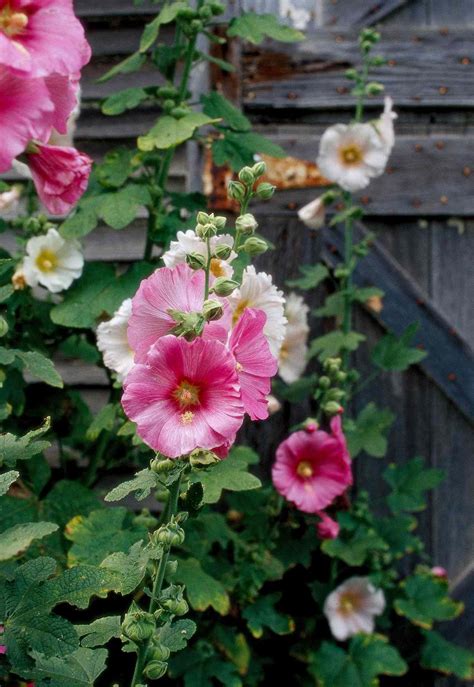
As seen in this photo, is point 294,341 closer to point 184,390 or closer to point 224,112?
point 224,112

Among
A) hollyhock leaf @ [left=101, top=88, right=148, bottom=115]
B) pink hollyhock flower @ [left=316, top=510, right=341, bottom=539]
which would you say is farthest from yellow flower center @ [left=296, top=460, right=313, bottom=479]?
hollyhock leaf @ [left=101, top=88, right=148, bottom=115]

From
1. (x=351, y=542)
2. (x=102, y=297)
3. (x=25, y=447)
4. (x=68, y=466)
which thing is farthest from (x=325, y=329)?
(x=25, y=447)

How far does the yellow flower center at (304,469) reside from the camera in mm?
1867

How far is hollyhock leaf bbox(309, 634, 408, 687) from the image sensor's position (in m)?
1.99

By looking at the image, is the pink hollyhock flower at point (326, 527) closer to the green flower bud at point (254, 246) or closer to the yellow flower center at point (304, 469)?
the yellow flower center at point (304, 469)

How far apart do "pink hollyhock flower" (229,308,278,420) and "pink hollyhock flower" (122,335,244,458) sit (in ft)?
0.13

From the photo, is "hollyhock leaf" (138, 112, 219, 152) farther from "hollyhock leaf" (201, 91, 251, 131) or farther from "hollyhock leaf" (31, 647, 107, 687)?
"hollyhock leaf" (31, 647, 107, 687)

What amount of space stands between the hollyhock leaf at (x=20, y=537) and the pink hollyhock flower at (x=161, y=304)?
0.20 metres

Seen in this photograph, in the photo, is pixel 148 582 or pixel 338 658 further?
pixel 338 658

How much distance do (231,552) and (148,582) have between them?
1.82ft

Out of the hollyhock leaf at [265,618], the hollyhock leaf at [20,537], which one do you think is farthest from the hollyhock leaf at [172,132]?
the hollyhock leaf at [265,618]

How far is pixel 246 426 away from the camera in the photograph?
248cm

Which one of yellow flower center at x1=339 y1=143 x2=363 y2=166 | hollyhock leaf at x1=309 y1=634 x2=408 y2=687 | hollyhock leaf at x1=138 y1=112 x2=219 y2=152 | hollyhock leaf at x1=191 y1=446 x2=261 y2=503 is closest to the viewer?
hollyhock leaf at x1=191 y1=446 x2=261 y2=503

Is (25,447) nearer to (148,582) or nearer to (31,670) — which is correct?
(31,670)
